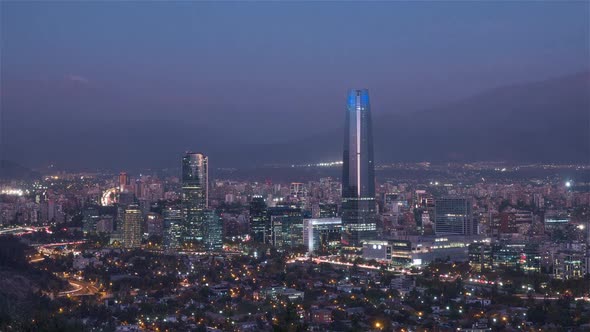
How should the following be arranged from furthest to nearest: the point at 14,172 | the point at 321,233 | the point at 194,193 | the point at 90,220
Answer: the point at 14,172 → the point at 90,220 → the point at 194,193 → the point at 321,233

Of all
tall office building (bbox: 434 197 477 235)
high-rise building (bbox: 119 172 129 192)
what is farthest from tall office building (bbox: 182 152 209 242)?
high-rise building (bbox: 119 172 129 192)

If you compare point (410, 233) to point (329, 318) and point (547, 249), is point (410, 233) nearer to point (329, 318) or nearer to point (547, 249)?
point (547, 249)

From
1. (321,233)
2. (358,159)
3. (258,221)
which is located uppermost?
(358,159)

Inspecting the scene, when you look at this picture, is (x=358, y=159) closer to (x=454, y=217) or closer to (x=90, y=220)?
(x=454, y=217)

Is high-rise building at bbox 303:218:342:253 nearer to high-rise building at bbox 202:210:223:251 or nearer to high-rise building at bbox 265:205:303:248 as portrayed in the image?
high-rise building at bbox 265:205:303:248


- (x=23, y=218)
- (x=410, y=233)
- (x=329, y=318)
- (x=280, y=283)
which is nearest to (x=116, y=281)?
(x=280, y=283)

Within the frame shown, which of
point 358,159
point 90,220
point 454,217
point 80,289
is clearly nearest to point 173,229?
point 90,220
